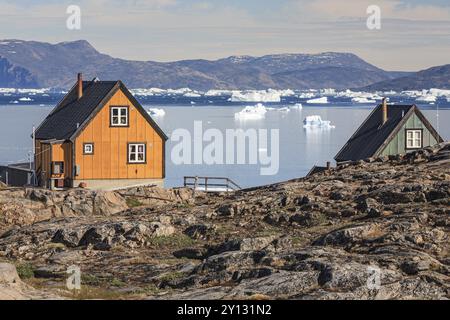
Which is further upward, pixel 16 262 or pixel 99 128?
pixel 99 128

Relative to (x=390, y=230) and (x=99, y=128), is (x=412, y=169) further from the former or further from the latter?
(x=99, y=128)

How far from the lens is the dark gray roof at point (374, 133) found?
201 ft

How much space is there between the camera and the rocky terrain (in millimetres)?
24797

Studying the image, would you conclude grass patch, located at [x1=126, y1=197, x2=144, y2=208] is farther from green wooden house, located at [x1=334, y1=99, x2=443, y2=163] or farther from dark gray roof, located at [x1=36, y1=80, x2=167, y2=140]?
green wooden house, located at [x1=334, y1=99, x2=443, y2=163]

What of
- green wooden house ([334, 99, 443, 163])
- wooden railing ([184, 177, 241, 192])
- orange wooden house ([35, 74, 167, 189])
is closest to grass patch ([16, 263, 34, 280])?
wooden railing ([184, 177, 241, 192])

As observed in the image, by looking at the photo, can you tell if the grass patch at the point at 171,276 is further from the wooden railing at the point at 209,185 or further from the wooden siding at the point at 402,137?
the wooden siding at the point at 402,137

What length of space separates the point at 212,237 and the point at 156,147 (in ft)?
102

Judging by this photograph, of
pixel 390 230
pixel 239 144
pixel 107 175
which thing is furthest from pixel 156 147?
pixel 239 144

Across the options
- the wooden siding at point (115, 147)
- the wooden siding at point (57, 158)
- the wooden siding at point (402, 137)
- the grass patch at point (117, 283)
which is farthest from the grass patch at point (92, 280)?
the wooden siding at point (402, 137)

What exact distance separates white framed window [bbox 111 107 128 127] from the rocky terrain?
1895 cm

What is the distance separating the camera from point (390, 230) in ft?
96.5
